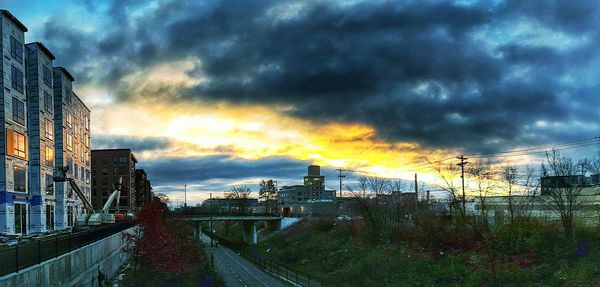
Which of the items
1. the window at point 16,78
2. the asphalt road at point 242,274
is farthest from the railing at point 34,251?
the asphalt road at point 242,274

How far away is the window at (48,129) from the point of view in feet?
192

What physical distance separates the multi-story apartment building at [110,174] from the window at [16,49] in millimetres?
108811

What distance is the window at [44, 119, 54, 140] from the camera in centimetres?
5859

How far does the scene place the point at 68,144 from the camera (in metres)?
71.7

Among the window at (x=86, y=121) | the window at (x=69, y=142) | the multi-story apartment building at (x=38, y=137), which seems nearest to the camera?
the multi-story apartment building at (x=38, y=137)

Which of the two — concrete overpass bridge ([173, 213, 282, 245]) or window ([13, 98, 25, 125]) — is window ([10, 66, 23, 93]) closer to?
window ([13, 98, 25, 125])

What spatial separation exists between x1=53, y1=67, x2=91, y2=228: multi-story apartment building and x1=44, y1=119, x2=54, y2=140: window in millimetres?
5060

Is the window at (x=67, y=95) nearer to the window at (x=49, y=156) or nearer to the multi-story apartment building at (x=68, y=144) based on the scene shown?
the multi-story apartment building at (x=68, y=144)

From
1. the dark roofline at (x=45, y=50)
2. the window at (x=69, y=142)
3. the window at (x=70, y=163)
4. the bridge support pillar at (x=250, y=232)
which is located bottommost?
the bridge support pillar at (x=250, y=232)

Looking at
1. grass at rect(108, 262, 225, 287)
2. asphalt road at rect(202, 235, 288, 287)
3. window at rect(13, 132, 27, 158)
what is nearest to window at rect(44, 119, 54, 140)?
window at rect(13, 132, 27, 158)

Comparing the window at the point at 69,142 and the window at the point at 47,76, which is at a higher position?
the window at the point at 47,76

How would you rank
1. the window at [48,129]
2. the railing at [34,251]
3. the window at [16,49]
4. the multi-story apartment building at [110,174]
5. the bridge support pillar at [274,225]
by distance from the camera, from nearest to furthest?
the railing at [34,251] < the window at [16,49] < the window at [48,129] < the bridge support pillar at [274,225] < the multi-story apartment building at [110,174]

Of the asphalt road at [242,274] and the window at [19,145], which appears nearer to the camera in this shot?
the window at [19,145]

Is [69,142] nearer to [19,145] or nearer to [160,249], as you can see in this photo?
[19,145]
